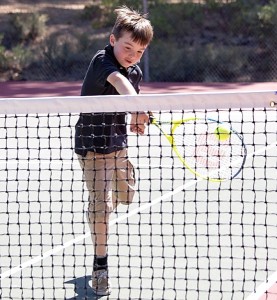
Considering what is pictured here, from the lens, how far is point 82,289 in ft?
16.5

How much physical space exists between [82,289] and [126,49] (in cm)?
130

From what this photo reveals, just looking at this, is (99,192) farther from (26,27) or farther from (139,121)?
(26,27)

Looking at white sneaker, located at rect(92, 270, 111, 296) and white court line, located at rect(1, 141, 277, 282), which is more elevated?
white sneaker, located at rect(92, 270, 111, 296)

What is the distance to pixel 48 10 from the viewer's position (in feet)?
68.9

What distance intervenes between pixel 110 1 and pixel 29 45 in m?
1.96

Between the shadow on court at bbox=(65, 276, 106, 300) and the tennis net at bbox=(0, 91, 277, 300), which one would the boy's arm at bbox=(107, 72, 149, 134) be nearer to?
the tennis net at bbox=(0, 91, 277, 300)

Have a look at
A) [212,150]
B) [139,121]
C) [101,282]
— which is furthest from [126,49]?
[212,150]

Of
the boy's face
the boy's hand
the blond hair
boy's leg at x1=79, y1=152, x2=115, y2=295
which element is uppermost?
the blond hair

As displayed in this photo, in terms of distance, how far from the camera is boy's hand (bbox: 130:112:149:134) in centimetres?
462

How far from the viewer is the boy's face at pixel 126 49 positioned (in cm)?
478

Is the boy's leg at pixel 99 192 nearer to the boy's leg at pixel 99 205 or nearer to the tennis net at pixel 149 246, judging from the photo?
the boy's leg at pixel 99 205

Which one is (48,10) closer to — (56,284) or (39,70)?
(39,70)

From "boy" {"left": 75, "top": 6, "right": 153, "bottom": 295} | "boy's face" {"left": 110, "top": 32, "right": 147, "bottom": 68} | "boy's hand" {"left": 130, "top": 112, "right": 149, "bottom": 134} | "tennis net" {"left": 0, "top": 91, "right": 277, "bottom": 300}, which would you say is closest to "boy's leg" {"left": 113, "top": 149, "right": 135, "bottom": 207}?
"boy" {"left": 75, "top": 6, "right": 153, "bottom": 295}

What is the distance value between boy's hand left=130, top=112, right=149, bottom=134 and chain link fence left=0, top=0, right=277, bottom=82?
38.4ft
